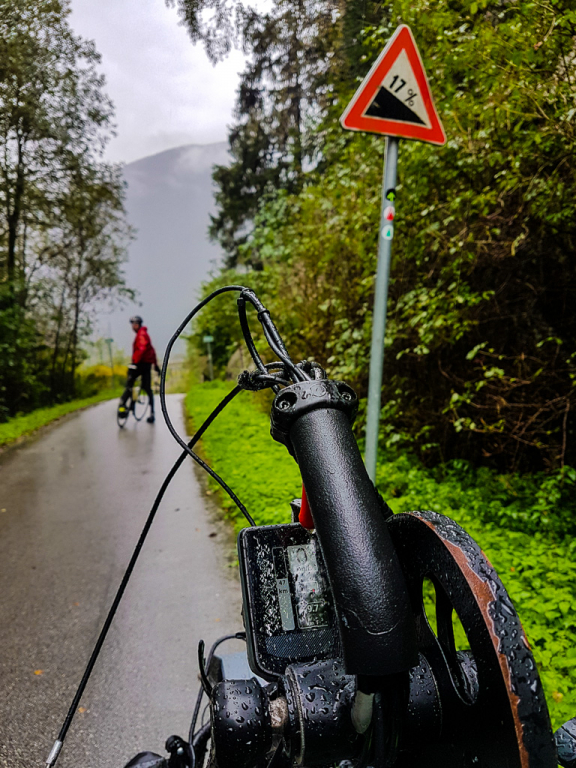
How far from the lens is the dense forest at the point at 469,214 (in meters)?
3.03

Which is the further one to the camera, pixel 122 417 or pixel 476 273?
pixel 122 417

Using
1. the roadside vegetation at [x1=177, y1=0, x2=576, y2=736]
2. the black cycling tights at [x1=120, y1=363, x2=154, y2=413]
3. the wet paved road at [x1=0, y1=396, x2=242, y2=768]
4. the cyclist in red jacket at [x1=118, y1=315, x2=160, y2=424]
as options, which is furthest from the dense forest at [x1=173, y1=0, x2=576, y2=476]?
the black cycling tights at [x1=120, y1=363, x2=154, y2=413]

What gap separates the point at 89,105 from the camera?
45.1 feet

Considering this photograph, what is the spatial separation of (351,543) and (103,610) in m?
3.18

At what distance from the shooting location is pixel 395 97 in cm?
269

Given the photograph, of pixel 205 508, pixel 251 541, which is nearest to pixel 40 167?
pixel 205 508

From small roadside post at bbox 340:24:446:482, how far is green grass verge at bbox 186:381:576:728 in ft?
3.96

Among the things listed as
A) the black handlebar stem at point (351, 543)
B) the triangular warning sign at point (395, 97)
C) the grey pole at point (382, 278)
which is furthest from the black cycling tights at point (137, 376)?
the black handlebar stem at point (351, 543)

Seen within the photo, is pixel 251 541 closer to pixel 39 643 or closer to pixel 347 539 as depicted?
pixel 347 539

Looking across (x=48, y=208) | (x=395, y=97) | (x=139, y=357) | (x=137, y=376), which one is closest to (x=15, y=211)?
(x=48, y=208)

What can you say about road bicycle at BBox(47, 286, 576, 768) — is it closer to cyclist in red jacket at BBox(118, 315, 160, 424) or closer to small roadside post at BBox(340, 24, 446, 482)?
small roadside post at BBox(340, 24, 446, 482)

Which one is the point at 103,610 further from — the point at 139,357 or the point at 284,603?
the point at 139,357

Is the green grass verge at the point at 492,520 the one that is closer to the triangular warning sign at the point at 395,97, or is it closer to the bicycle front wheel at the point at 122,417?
the triangular warning sign at the point at 395,97

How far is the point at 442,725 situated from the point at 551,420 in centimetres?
330
